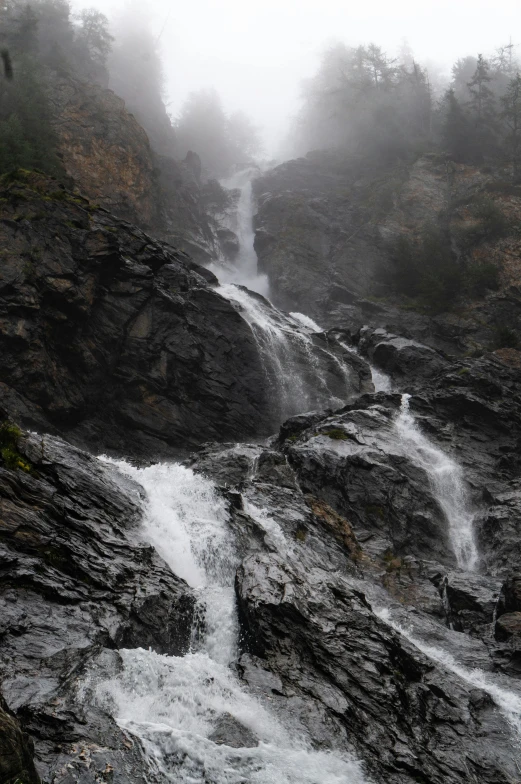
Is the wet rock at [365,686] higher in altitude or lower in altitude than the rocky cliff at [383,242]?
lower

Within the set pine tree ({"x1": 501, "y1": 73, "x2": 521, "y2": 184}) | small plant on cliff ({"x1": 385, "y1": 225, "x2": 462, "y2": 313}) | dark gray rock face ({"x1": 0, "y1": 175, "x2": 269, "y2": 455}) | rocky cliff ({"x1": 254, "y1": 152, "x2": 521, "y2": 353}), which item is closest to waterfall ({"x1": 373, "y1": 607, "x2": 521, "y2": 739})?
dark gray rock face ({"x1": 0, "y1": 175, "x2": 269, "y2": 455})

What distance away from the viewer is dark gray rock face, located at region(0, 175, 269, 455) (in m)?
25.0

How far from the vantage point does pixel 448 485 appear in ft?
80.0

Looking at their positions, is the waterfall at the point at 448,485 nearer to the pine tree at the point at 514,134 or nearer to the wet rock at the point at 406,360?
the wet rock at the point at 406,360

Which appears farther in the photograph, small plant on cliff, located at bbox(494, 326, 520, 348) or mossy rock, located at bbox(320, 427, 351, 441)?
small plant on cliff, located at bbox(494, 326, 520, 348)

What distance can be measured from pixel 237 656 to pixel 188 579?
3473 mm

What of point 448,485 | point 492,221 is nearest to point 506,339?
point 492,221

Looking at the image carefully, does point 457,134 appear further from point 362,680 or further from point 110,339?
point 362,680

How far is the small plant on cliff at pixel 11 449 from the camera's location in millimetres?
13344

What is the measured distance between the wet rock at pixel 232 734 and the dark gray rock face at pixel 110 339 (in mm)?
18164

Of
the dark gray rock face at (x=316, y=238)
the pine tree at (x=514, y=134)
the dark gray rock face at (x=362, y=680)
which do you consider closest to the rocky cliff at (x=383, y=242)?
the dark gray rock face at (x=316, y=238)

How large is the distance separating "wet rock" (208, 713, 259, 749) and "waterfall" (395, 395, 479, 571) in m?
14.2

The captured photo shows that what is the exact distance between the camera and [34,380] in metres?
24.7

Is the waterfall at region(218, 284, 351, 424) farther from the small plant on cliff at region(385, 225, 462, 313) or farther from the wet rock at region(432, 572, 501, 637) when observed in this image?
the wet rock at region(432, 572, 501, 637)
